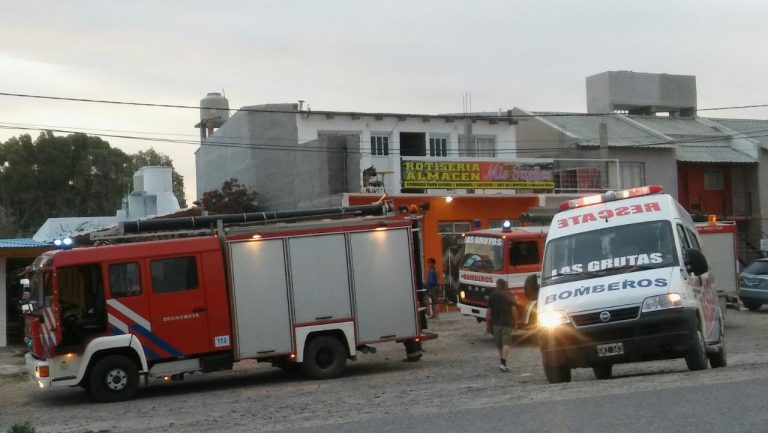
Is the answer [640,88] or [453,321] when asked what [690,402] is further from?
[640,88]

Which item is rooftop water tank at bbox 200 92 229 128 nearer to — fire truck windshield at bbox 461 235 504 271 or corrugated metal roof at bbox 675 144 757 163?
corrugated metal roof at bbox 675 144 757 163

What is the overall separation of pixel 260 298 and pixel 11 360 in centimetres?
895

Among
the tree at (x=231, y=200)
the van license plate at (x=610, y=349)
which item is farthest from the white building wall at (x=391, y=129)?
the van license plate at (x=610, y=349)

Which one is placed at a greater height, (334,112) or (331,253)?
(334,112)

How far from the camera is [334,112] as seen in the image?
1409 inches

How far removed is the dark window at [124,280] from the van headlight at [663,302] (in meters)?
8.82

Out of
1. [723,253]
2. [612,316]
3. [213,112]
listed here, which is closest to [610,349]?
[612,316]

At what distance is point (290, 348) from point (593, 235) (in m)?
6.64

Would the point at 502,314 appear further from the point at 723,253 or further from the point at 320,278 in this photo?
the point at 723,253

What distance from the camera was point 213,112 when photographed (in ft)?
155

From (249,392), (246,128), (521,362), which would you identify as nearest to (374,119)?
(246,128)

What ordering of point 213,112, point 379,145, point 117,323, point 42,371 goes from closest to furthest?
point 42,371
point 117,323
point 379,145
point 213,112

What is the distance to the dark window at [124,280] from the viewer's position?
55.2ft

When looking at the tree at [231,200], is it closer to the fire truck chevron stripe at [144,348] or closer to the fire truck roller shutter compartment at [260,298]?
the fire truck roller shutter compartment at [260,298]
